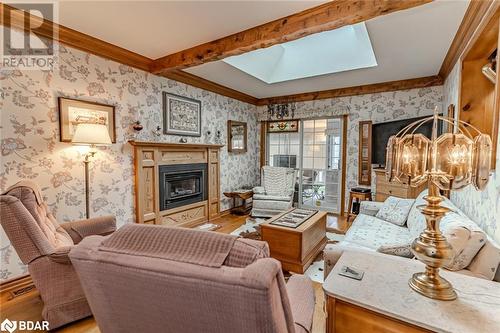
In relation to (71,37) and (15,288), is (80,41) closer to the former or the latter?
(71,37)

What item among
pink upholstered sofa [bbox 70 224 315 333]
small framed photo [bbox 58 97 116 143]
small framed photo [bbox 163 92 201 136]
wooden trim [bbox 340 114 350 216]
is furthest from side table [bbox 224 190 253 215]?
pink upholstered sofa [bbox 70 224 315 333]

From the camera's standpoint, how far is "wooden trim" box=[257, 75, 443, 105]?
12.8ft

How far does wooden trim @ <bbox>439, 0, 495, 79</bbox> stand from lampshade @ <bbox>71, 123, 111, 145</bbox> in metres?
3.40

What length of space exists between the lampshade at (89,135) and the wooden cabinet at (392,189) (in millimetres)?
3868

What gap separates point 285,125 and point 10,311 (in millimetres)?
5002

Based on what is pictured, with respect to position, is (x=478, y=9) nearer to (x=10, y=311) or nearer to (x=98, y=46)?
(x=98, y=46)

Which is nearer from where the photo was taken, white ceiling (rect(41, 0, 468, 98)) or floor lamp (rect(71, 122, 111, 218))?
white ceiling (rect(41, 0, 468, 98))

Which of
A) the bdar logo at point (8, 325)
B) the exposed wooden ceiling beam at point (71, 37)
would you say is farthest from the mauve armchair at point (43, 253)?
the exposed wooden ceiling beam at point (71, 37)

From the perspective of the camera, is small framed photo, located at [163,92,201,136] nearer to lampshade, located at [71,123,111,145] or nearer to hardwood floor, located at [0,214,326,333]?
lampshade, located at [71,123,111,145]

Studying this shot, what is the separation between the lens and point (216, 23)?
2330 mm

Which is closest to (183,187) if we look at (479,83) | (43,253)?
(43,253)

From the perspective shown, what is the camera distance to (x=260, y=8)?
2.10 metres

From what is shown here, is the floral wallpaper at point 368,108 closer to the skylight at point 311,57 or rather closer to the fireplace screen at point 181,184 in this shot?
the skylight at point 311,57

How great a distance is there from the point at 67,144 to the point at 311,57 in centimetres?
358
